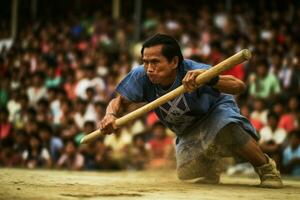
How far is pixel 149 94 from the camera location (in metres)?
6.02

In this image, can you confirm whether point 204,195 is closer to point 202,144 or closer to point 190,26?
point 202,144

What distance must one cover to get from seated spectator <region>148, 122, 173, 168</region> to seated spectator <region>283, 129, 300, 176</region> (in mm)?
1743

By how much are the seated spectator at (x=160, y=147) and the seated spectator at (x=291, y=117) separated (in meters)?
1.71

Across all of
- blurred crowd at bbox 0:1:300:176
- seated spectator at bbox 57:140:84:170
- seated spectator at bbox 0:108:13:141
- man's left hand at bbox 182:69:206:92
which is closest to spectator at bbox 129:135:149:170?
blurred crowd at bbox 0:1:300:176

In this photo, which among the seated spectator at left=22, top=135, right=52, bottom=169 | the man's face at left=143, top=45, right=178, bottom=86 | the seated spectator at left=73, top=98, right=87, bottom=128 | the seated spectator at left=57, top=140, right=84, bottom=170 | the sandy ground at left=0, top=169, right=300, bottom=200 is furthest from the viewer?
the seated spectator at left=73, top=98, right=87, bottom=128

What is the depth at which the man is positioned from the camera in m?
5.71

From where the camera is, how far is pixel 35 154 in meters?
11.7

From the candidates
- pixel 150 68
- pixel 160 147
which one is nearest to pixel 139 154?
pixel 160 147

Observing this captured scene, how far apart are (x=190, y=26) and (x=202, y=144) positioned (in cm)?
834

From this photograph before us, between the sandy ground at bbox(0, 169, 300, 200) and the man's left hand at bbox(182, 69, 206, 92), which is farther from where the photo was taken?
the man's left hand at bbox(182, 69, 206, 92)

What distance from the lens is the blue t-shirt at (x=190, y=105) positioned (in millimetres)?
5820

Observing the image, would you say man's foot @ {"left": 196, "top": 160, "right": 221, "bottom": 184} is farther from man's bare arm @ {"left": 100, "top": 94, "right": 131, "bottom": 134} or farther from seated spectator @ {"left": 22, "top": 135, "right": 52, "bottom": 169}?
seated spectator @ {"left": 22, "top": 135, "right": 52, "bottom": 169}

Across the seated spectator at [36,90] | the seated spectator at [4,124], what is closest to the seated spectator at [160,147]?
the seated spectator at [4,124]

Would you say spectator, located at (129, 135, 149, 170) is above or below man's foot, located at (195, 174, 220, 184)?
above
